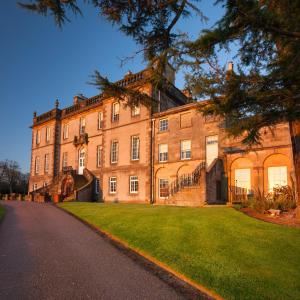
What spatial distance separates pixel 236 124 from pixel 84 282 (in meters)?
6.45

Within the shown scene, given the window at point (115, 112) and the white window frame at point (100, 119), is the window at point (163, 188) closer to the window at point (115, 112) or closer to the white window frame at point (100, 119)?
the window at point (115, 112)

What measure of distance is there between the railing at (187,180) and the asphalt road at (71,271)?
11.8m

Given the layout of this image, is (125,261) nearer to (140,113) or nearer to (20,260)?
(20,260)

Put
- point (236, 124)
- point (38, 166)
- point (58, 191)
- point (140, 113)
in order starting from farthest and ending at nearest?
point (38, 166) < point (58, 191) < point (140, 113) < point (236, 124)

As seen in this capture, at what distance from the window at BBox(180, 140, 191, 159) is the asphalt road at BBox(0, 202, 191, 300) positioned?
1476cm

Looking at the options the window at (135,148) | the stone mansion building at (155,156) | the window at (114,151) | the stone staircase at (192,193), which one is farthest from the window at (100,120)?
the stone staircase at (192,193)

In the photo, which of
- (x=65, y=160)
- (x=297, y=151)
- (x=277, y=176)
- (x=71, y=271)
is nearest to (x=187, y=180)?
(x=277, y=176)

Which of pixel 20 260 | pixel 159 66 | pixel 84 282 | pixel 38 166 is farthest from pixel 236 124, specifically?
pixel 38 166

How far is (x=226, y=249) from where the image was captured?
7656 millimetres

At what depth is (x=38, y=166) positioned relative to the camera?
40844 millimetres

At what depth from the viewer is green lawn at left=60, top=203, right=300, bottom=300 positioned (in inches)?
221

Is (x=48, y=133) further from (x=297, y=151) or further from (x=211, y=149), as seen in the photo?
(x=297, y=151)

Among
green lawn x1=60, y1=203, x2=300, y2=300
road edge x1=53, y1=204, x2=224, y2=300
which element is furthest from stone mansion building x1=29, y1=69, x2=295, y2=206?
road edge x1=53, y1=204, x2=224, y2=300

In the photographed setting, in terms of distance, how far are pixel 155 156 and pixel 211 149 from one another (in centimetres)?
562
